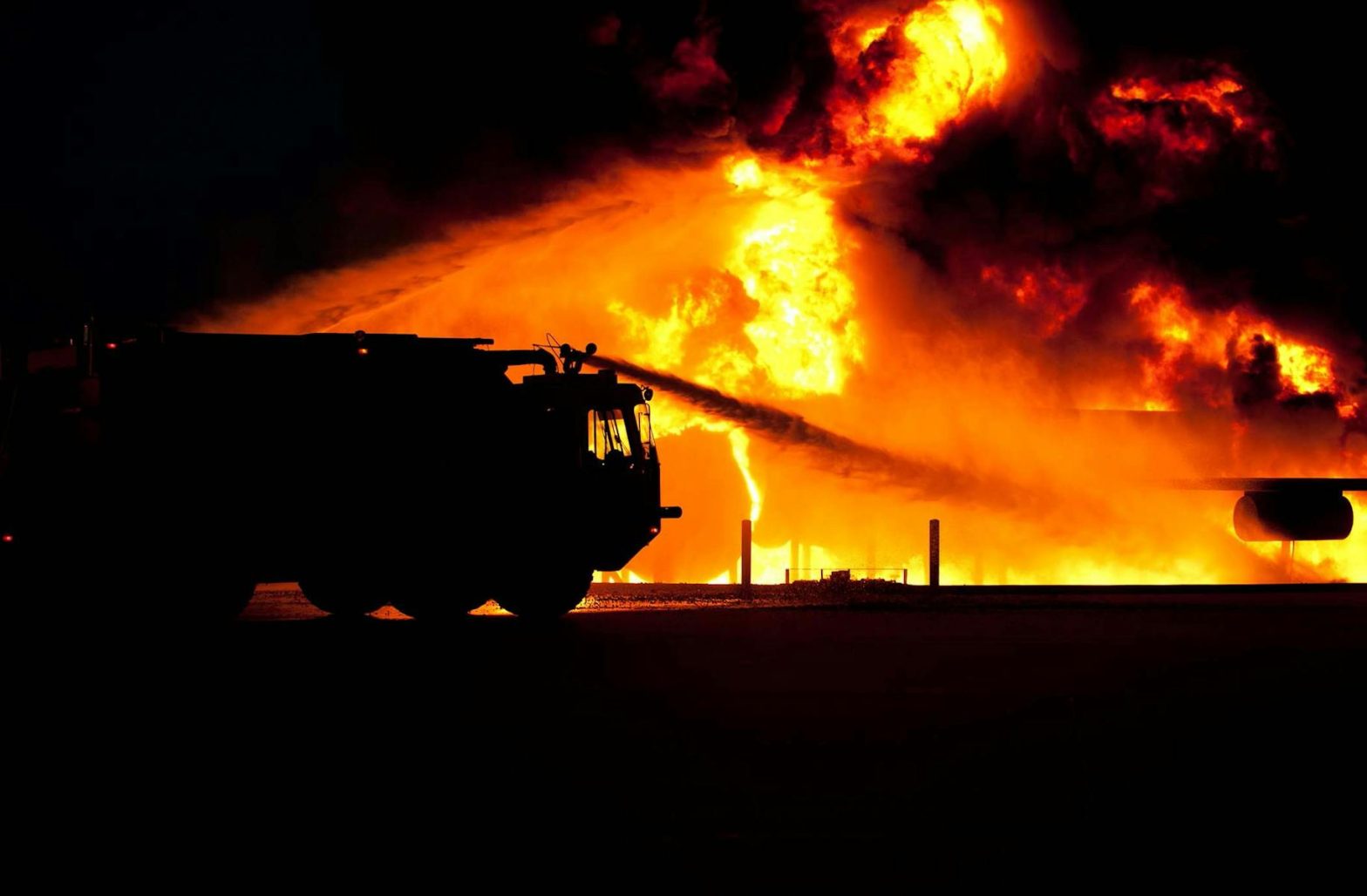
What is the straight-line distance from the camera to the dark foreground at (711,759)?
7.31 m

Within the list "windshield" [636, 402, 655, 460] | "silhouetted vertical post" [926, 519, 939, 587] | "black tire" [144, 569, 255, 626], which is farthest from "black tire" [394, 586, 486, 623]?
"silhouetted vertical post" [926, 519, 939, 587]

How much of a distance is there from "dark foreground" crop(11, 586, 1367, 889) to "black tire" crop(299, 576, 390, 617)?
318cm

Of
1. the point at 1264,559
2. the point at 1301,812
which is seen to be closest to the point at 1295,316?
the point at 1264,559

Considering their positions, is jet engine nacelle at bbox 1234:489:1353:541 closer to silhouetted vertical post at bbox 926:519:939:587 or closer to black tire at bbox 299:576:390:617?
silhouetted vertical post at bbox 926:519:939:587

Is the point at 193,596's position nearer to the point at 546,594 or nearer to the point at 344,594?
the point at 344,594

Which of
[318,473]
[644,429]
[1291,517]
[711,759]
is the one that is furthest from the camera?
[1291,517]

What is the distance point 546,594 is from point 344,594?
2680 millimetres

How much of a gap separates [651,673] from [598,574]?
84.8ft

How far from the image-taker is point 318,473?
1964 cm

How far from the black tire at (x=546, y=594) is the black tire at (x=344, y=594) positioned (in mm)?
1748

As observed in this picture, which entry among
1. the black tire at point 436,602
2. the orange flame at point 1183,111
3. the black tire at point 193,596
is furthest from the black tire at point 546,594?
the orange flame at point 1183,111

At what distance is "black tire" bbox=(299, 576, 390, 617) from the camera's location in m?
20.8

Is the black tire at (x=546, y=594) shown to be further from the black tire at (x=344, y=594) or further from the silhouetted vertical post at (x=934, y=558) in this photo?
the silhouetted vertical post at (x=934, y=558)

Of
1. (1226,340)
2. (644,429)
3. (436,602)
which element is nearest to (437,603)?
(436,602)
